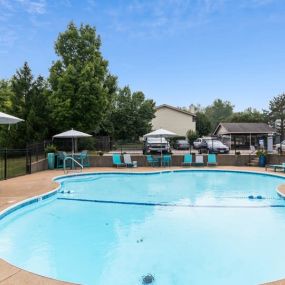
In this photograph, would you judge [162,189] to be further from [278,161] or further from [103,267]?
[278,161]

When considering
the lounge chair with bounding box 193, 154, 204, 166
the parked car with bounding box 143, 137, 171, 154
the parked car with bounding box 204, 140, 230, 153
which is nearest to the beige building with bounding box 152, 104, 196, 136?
the parked car with bounding box 204, 140, 230, 153

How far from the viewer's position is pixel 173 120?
48.6m

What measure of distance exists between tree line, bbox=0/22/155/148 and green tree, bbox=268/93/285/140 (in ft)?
119

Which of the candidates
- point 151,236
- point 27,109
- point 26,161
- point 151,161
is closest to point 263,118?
point 151,161

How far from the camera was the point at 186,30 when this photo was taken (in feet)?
70.5

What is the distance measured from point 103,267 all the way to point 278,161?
1672cm

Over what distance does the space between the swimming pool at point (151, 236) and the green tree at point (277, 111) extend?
4433 cm

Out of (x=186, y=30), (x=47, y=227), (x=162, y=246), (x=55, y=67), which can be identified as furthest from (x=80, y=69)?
(x=162, y=246)

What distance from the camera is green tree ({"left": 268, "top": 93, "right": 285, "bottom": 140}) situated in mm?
53469

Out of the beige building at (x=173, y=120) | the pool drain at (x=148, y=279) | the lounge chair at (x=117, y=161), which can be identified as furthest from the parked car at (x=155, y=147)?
the beige building at (x=173, y=120)

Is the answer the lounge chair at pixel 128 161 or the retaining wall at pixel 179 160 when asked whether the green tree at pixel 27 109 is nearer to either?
the retaining wall at pixel 179 160

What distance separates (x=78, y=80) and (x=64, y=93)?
1549mm

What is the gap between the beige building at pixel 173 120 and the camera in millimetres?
48438

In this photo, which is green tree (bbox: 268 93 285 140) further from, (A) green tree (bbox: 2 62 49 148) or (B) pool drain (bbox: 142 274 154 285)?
(B) pool drain (bbox: 142 274 154 285)
